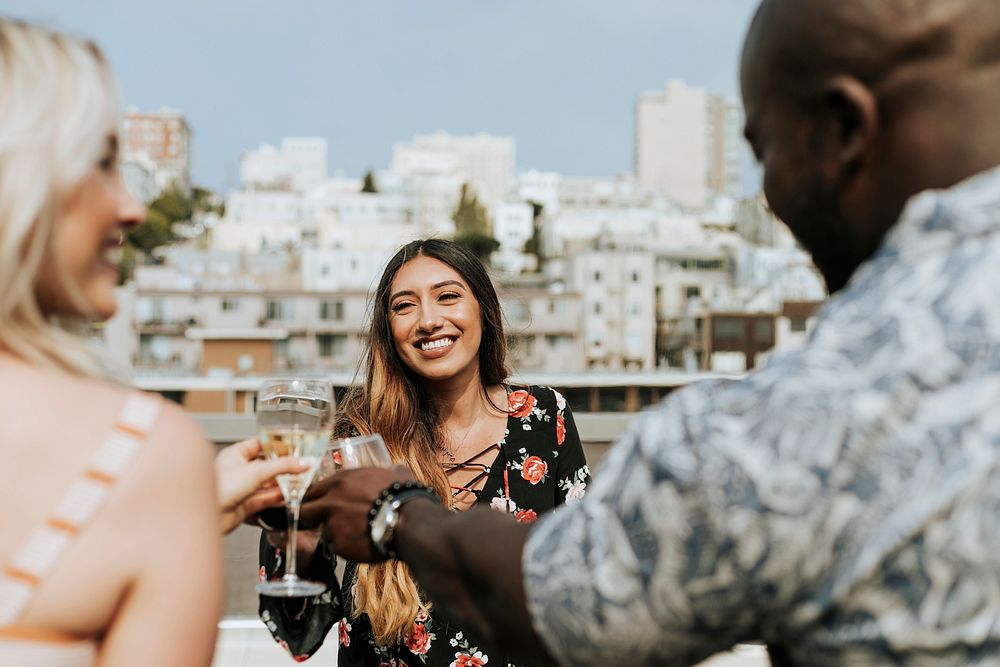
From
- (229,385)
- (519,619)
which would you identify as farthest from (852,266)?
(229,385)

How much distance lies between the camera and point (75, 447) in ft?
3.84

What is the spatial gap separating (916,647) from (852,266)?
439mm

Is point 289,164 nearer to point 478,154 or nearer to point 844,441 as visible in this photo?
point 478,154

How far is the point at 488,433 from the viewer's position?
330 centimetres

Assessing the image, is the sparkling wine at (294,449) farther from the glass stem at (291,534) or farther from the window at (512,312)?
the window at (512,312)

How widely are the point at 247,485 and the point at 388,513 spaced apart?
32 centimetres

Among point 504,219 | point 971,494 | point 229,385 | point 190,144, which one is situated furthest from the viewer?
point 190,144

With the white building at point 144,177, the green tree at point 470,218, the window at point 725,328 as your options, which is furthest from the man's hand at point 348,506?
the white building at point 144,177

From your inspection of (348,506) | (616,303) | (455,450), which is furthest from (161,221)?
(348,506)

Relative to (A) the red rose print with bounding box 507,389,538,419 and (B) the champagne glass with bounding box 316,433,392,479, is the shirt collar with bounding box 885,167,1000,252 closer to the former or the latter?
(B) the champagne glass with bounding box 316,433,392,479

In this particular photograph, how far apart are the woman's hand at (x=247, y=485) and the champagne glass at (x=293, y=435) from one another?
2 cm

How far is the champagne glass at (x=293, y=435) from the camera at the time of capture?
196 centimetres

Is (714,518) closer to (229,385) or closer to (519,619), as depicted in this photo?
(519,619)

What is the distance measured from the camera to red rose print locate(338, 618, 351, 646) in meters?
2.87
